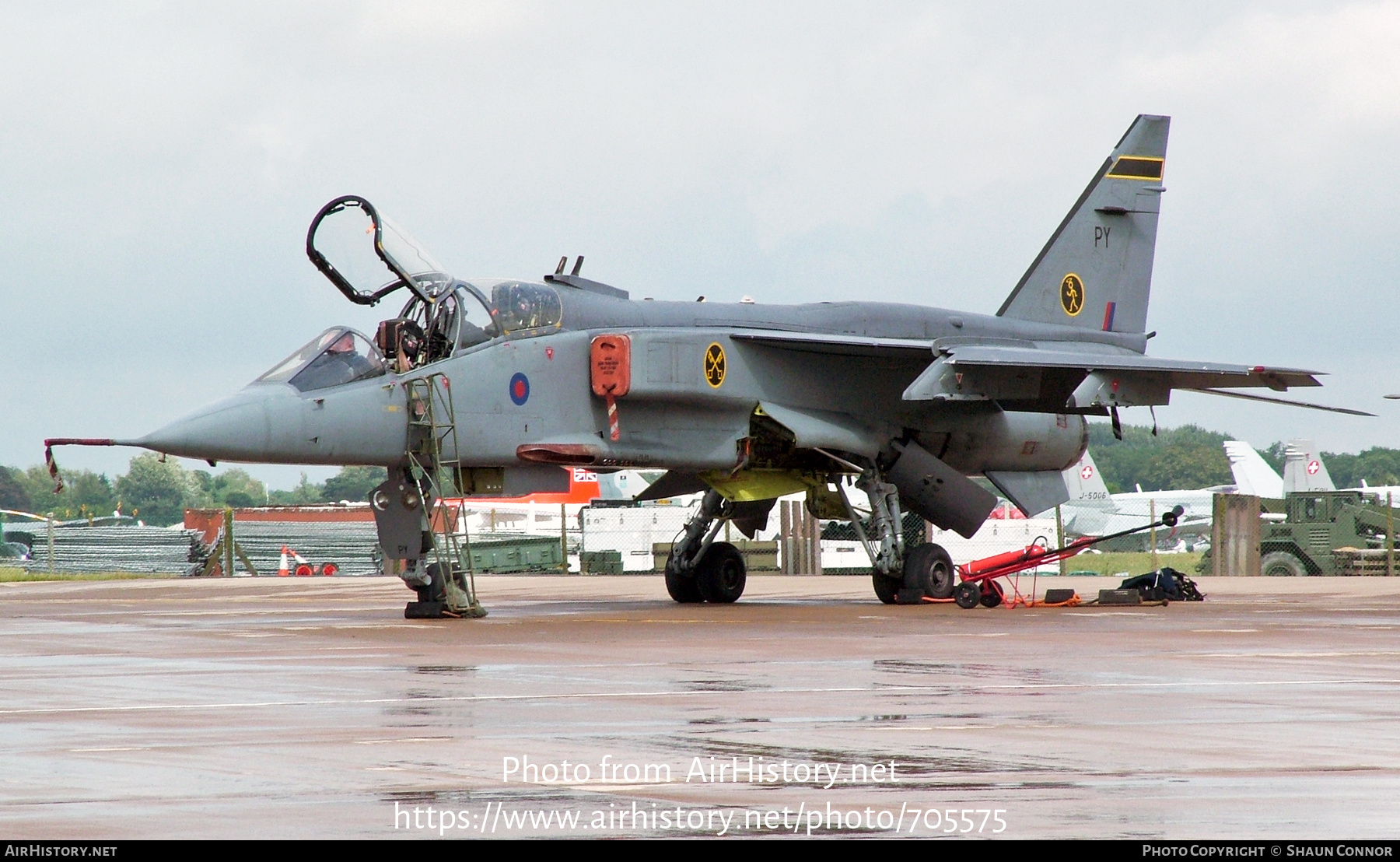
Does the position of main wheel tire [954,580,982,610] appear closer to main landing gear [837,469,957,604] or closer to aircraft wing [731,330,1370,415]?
main landing gear [837,469,957,604]

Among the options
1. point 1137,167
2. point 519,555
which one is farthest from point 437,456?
point 519,555

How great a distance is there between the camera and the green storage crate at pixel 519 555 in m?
34.1

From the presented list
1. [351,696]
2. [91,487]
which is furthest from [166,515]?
[351,696]

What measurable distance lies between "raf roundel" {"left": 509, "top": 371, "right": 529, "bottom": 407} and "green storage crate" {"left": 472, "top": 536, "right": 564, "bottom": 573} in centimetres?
1708

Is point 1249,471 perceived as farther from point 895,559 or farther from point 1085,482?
point 895,559

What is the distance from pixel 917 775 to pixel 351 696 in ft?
12.7

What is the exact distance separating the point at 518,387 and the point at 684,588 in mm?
4490

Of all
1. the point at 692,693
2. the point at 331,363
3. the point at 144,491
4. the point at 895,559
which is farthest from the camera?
the point at 144,491

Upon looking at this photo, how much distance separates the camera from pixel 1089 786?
17.9ft

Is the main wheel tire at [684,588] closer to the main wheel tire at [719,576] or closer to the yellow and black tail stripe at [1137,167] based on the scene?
the main wheel tire at [719,576]

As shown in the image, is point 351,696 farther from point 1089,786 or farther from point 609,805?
point 1089,786

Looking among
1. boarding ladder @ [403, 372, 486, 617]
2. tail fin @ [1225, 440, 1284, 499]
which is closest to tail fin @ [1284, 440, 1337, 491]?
tail fin @ [1225, 440, 1284, 499]

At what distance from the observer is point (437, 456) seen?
16031 millimetres
